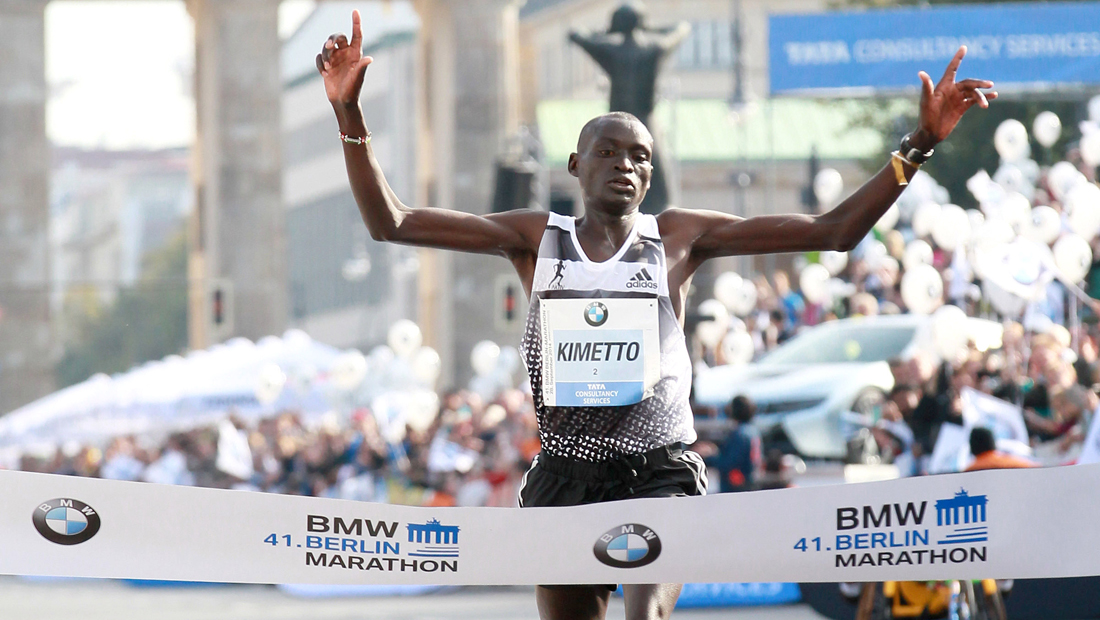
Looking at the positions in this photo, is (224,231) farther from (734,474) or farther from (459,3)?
→ (734,474)

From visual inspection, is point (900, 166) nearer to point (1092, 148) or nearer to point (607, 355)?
point (607, 355)

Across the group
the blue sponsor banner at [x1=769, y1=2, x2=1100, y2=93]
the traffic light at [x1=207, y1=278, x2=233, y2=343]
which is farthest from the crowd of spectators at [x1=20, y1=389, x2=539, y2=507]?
the blue sponsor banner at [x1=769, y1=2, x2=1100, y2=93]

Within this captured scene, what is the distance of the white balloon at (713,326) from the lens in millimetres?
18406

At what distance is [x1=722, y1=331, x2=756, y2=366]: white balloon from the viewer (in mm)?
18234

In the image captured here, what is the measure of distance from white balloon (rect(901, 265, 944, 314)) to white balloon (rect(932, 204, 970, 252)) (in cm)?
37

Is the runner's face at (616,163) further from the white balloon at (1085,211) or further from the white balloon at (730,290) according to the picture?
the white balloon at (730,290)

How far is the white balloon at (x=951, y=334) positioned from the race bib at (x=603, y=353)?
33.5 ft

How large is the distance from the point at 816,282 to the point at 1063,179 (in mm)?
3660

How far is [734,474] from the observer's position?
46.6ft

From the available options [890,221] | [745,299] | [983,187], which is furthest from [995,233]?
[745,299]

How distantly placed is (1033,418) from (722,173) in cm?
5273

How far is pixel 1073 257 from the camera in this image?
1446 cm

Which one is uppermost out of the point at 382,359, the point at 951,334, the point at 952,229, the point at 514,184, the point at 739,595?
the point at 514,184

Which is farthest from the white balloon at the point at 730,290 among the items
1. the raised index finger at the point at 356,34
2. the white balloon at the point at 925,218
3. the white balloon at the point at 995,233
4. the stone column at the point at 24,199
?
the stone column at the point at 24,199
